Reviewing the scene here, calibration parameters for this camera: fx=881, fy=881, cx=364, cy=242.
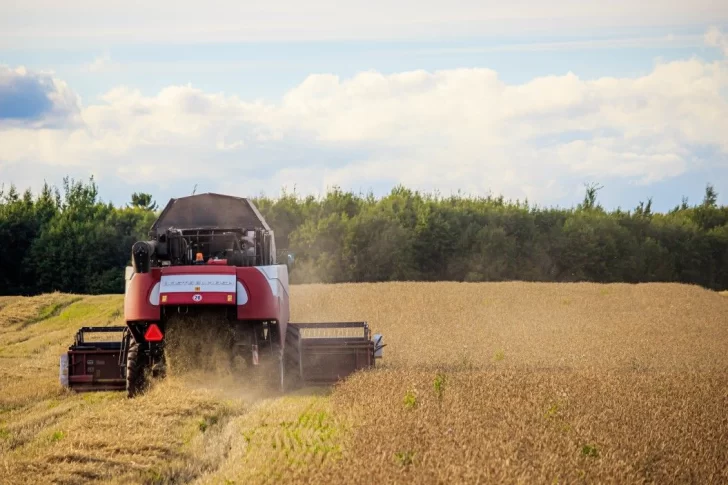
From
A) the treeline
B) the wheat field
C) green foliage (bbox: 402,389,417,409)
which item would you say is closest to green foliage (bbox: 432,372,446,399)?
the wheat field

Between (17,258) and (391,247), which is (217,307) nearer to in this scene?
(391,247)

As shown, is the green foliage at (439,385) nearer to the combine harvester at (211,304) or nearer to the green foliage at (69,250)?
the combine harvester at (211,304)

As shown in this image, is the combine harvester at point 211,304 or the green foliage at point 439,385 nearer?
the green foliage at point 439,385

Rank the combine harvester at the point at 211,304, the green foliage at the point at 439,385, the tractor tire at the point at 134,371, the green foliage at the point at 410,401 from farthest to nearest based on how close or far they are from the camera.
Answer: the tractor tire at the point at 134,371
the combine harvester at the point at 211,304
the green foliage at the point at 439,385
the green foliage at the point at 410,401

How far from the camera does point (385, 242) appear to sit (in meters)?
56.1

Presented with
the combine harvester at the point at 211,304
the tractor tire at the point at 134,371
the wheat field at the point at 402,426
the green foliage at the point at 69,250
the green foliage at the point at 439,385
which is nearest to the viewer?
the wheat field at the point at 402,426

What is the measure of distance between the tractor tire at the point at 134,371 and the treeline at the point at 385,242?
3743 centimetres

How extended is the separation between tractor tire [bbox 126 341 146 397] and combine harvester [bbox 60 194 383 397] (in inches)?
0.7

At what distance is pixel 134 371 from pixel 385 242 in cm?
4162

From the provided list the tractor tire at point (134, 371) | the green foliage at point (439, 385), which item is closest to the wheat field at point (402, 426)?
the green foliage at point (439, 385)

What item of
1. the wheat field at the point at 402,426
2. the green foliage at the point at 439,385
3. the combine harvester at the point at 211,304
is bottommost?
the wheat field at the point at 402,426

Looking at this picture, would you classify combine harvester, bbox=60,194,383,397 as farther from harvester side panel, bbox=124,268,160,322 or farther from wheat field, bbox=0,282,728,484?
wheat field, bbox=0,282,728,484

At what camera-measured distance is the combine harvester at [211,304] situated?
14.3 meters

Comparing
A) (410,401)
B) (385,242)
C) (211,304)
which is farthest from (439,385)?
(385,242)
